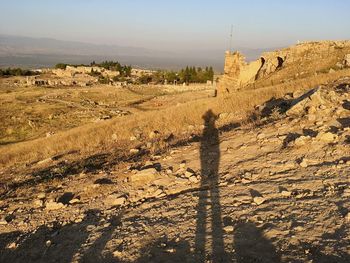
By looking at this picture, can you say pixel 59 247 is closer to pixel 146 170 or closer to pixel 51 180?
pixel 146 170

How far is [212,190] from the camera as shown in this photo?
643 centimetres

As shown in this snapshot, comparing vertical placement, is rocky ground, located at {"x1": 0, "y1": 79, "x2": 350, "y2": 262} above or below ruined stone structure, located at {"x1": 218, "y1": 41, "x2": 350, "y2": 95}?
below

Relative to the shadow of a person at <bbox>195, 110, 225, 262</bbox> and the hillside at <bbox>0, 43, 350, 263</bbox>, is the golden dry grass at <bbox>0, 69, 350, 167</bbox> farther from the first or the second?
the shadow of a person at <bbox>195, 110, 225, 262</bbox>

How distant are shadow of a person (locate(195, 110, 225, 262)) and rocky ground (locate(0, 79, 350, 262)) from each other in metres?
0.02

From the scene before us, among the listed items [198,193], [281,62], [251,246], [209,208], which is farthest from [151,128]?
[281,62]

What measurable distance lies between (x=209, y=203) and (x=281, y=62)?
23212 mm

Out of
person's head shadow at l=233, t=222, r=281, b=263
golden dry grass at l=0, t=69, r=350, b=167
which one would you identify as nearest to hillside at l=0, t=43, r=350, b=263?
person's head shadow at l=233, t=222, r=281, b=263

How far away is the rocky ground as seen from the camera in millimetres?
4754

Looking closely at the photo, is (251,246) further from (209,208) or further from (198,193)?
(198,193)

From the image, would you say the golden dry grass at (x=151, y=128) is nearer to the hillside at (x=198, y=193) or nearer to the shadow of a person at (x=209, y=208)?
the hillside at (x=198, y=193)

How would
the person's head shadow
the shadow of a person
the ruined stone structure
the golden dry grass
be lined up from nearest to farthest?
1. the person's head shadow
2. the shadow of a person
3. the golden dry grass
4. the ruined stone structure

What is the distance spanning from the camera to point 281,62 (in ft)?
89.6

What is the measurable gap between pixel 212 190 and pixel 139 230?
1501 mm

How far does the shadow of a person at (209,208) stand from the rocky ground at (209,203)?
0.06 feet
